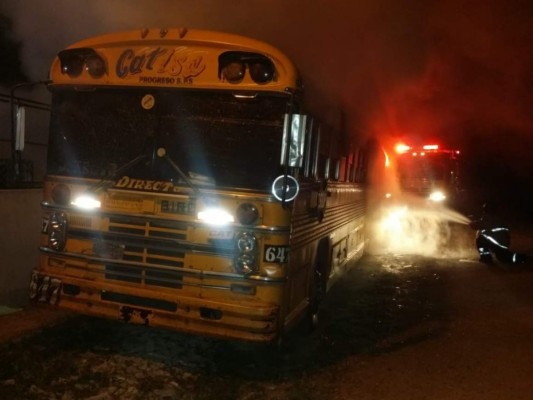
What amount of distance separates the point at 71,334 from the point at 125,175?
6.34ft

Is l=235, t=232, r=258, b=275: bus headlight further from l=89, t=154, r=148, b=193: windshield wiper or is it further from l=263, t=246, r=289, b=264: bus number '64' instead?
l=89, t=154, r=148, b=193: windshield wiper

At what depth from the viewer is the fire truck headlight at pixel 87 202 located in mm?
4355

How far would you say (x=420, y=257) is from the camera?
11.6 m

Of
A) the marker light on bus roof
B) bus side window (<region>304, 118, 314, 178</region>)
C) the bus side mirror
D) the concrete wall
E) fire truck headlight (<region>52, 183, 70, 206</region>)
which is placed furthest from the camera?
the concrete wall

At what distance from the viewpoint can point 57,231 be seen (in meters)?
4.48

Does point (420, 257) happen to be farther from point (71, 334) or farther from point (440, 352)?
point (71, 334)

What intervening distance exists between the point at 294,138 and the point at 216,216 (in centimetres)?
86

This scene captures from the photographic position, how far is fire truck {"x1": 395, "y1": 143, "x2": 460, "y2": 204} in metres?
15.9

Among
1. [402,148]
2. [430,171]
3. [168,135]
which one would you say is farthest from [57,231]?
[430,171]

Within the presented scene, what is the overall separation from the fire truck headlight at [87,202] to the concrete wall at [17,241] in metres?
1.86

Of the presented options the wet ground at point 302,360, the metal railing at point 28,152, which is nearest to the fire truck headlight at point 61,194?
the wet ground at point 302,360

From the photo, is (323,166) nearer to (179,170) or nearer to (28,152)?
(179,170)

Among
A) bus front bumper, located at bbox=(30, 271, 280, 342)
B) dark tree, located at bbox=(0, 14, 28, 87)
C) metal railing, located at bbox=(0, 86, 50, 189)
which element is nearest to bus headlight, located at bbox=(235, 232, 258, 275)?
bus front bumper, located at bbox=(30, 271, 280, 342)

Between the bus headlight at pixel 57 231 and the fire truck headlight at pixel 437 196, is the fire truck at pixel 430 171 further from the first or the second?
the bus headlight at pixel 57 231
